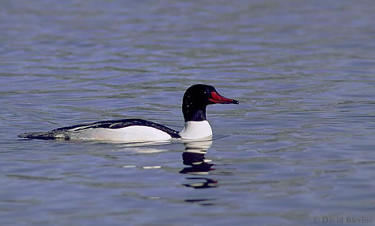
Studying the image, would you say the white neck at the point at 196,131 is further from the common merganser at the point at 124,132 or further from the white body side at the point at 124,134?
the white body side at the point at 124,134

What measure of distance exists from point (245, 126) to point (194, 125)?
1463mm

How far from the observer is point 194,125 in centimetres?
1541

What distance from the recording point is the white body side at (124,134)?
1499cm

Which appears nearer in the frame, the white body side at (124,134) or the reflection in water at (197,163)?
the reflection in water at (197,163)

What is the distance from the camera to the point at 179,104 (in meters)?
19.2

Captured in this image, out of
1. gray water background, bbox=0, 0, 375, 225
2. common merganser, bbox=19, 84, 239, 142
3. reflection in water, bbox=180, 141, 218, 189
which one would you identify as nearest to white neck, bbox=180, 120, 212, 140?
common merganser, bbox=19, 84, 239, 142

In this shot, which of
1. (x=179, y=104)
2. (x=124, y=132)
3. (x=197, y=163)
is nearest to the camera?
(x=197, y=163)

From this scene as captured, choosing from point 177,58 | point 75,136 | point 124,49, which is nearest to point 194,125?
point 75,136

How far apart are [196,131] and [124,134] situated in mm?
1186

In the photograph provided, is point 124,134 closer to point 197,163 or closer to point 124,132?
point 124,132

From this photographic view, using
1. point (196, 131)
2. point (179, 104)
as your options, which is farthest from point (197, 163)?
point (179, 104)

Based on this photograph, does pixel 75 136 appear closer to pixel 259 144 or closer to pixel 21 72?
pixel 259 144

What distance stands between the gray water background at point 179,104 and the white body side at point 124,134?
7.4 inches

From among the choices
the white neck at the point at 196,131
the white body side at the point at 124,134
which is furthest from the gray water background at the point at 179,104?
the white neck at the point at 196,131
